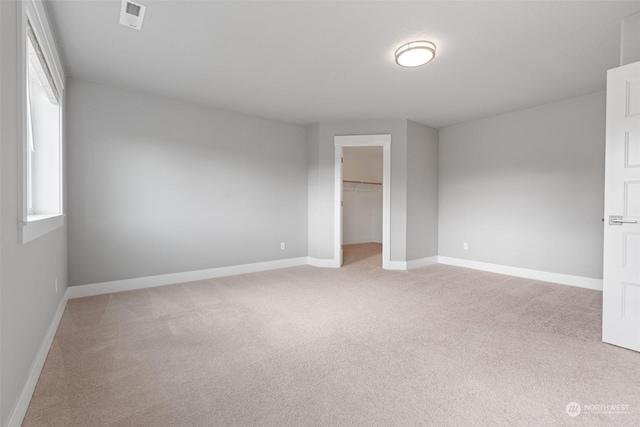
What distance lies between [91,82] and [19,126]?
2496 mm

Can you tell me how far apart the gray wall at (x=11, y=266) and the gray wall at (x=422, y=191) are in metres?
4.54

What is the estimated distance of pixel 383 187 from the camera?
499cm

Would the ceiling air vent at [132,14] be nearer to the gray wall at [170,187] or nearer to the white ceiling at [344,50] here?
the white ceiling at [344,50]

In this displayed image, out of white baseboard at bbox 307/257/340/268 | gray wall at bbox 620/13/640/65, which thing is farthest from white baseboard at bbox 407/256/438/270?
gray wall at bbox 620/13/640/65

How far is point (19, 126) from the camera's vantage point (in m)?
1.52

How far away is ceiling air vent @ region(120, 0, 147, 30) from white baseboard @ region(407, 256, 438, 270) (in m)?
4.56

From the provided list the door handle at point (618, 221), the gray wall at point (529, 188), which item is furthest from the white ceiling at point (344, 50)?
the door handle at point (618, 221)

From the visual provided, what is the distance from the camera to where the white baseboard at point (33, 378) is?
4.59ft

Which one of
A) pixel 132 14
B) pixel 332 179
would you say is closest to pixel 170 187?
pixel 132 14

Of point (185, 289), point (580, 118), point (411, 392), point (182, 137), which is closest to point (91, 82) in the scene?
point (182, 137)

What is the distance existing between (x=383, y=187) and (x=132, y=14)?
12.6 ft

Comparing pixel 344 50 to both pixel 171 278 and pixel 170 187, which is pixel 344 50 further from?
pixel 171 278

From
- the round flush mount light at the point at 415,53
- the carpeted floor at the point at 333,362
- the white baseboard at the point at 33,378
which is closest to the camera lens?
the white baseboard at the point at 33,378

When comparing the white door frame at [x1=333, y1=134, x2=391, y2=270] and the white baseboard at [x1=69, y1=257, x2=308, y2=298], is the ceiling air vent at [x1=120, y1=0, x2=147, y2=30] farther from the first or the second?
the white door frame at [x1=333, y1=134, x2=391, y2=270]
